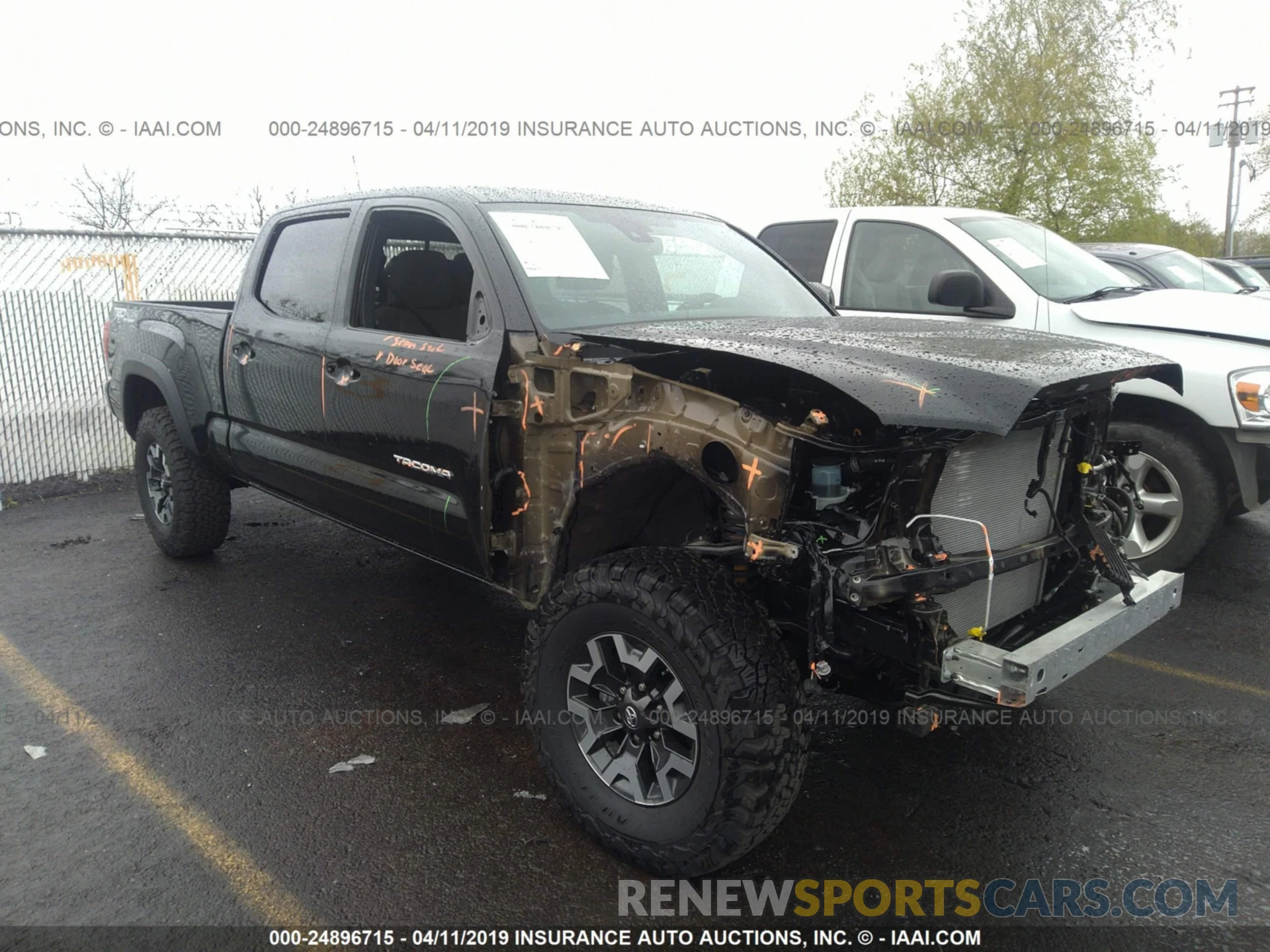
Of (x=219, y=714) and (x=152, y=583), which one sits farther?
(x=152, y=583)

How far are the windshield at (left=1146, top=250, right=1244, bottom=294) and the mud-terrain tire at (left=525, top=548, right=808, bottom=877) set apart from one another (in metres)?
6.78

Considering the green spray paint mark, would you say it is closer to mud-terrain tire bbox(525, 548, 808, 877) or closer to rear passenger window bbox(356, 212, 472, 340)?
rear passenger window bbox(356, 212, 472, 340)

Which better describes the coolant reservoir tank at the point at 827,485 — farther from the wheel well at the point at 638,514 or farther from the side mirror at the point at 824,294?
the side mirror at the point at 824,294

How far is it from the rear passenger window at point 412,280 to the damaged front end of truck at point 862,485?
818mm

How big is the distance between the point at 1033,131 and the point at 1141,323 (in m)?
12.0

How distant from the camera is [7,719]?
3.48m

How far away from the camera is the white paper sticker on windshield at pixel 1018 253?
5367mm

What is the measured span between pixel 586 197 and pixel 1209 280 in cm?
728

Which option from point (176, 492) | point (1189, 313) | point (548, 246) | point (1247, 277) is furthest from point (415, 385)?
point (1247, 277)

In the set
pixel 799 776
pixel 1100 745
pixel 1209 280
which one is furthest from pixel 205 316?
pixel 1209 280

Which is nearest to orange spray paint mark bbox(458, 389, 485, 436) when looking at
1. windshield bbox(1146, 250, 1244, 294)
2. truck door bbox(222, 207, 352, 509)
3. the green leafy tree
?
truck door bbox(222, 207, 352, 509)

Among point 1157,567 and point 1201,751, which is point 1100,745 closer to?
point 1201,751

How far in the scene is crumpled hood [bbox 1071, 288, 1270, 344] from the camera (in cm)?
460

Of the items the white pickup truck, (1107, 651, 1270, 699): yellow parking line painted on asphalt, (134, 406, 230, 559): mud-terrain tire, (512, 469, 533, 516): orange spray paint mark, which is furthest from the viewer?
(134, 406, 230, 559): mud-terrain tire
